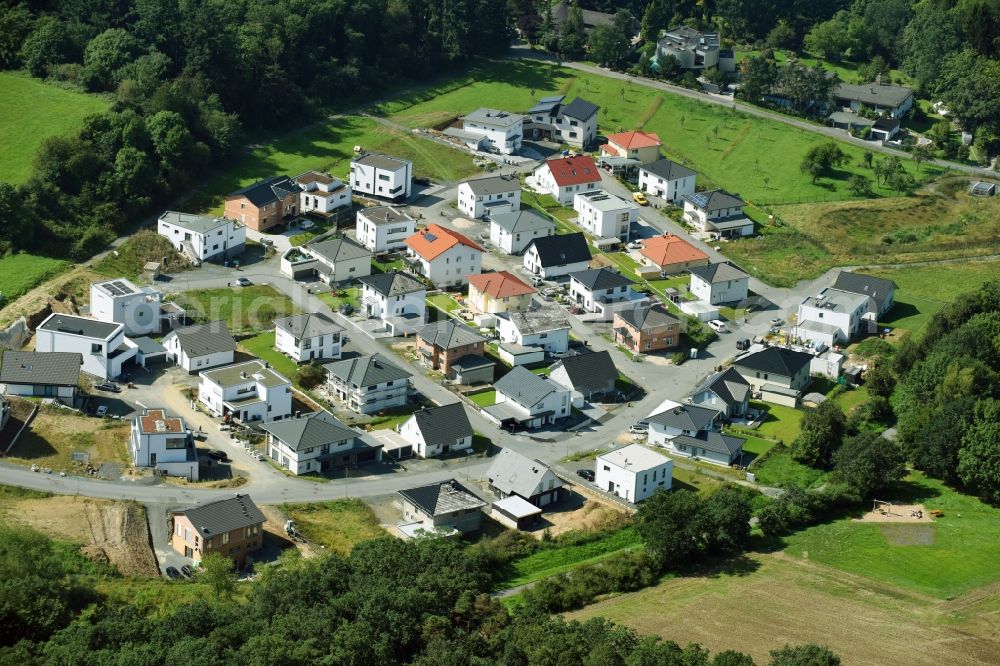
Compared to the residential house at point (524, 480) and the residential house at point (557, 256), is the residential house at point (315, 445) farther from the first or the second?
the residential house at point (557, 256)

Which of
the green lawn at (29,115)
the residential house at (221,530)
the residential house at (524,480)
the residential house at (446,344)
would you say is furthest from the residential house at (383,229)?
the residential house at (221,530)

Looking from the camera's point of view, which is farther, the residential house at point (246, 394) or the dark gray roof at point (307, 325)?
the dark gray roof at point (307, 325)

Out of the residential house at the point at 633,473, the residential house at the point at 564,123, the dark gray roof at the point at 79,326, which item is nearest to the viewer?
the residential house at the point at 633,473

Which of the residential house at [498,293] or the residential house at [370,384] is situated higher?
the residential house at [498,293]

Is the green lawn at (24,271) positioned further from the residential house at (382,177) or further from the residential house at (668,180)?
the residential house at (668,180)

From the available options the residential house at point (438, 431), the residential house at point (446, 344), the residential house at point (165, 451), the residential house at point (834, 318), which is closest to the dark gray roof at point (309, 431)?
the residential house at point (438, 431)

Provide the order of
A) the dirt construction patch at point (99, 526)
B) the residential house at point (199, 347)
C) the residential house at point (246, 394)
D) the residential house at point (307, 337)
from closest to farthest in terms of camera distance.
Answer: the dirt construction patch at point (99, 526), the residential house at point (246, 394), the residential house at point (199, 347), the residential house at point (307, 337)

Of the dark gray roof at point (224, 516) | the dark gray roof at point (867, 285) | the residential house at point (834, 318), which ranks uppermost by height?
the dark gray roof at point (867, 285)
